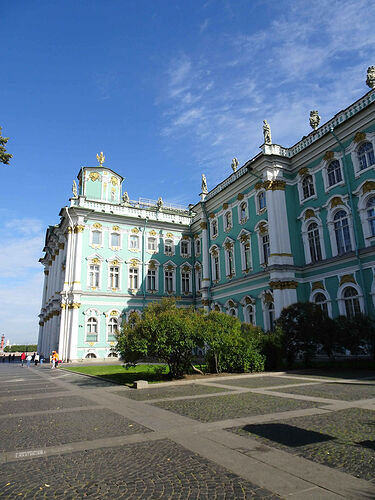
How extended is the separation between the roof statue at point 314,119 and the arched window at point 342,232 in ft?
30.3

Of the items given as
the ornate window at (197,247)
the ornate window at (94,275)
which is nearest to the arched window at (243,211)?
the ornate window at (197,247)

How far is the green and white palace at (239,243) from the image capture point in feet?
81.7

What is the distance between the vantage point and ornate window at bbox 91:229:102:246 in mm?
40291

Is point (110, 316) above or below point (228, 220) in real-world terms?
below

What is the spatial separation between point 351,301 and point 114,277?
2510cm

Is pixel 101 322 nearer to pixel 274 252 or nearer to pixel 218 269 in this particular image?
pixel 218 269

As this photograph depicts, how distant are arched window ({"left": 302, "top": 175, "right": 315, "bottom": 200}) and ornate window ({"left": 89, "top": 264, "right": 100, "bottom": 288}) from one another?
22867 mm

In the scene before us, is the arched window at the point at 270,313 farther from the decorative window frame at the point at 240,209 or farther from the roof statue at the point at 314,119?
the roof statue at the point at 314,119

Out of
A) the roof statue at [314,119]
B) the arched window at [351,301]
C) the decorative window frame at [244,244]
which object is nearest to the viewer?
the arched window at [351,301]

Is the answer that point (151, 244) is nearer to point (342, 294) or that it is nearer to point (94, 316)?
point (94, 316)

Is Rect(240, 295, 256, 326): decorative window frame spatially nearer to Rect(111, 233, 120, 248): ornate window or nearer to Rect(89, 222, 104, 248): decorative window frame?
Rect(111, 233, 120, 248): ornate window

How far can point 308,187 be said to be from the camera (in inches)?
1156

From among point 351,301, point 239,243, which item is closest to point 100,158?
point 239,243

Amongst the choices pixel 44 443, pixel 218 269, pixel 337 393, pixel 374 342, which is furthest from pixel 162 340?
pixel 218 269
